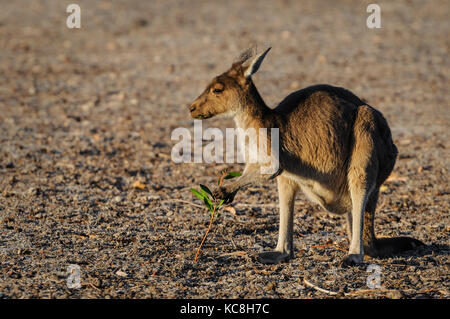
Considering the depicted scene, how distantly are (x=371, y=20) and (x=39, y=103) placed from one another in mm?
7135

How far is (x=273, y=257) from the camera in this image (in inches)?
150

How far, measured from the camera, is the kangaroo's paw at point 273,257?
380cm

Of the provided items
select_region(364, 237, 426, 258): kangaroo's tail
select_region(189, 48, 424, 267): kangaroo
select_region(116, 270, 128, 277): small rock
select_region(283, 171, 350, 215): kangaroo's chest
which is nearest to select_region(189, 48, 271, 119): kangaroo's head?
select_region(189, 48, 424, 267): kangaroo

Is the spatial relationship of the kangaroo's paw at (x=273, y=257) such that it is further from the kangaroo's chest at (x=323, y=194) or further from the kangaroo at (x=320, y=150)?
the kangaroo's chest at (x=323, y=194)

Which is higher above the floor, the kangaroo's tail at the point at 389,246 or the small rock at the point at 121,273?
the kangaroo's tail at the point at 389,246

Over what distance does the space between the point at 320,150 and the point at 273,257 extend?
705 mm

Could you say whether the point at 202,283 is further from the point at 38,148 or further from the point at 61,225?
the point at 38,148

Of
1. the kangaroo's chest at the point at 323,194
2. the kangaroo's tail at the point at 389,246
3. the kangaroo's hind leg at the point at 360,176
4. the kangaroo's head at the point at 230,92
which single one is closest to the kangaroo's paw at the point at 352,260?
the kangaroo's hind leg at the point at 360,176

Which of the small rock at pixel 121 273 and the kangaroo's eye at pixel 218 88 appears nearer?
the small rock at pixel 121 273

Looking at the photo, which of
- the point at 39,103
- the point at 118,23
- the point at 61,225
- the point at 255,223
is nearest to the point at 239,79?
the point at 255,223

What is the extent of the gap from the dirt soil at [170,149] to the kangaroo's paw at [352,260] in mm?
38

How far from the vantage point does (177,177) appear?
18.2 ft

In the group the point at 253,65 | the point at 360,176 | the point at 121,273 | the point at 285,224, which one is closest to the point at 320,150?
the point at 360,176

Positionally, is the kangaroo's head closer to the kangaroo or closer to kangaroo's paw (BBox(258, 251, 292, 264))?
the kangaroo
